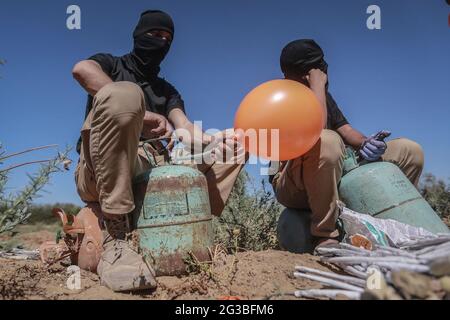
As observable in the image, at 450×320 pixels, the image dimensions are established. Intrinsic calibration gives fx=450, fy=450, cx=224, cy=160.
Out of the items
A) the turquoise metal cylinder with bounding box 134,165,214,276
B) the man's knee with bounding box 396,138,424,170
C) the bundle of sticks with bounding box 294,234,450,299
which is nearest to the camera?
the bundle of sticks with bounding box 294,234,450,299

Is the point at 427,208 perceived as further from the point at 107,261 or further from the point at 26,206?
the point at 26,206

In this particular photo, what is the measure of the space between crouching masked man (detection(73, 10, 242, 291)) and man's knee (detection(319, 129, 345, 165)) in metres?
0.61

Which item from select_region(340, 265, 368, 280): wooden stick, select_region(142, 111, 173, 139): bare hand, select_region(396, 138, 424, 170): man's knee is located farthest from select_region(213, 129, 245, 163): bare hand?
select_region(396, 138, 424, 170): man's knee

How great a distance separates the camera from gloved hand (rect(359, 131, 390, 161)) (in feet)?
11.1

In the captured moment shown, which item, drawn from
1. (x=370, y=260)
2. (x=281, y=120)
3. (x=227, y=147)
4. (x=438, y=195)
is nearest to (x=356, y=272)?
(x=370, y=260)

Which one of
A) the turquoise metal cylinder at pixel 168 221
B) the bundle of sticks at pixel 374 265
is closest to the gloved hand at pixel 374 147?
the bundle of sticks at pixel 374 265

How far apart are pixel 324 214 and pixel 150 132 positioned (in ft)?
4.33

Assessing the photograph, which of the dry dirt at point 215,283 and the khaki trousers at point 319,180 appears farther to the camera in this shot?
A: the khaki trousers at point 319,180

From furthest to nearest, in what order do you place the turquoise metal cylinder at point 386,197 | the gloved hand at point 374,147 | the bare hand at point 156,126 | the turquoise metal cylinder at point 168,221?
the gloved hand at point 374,147, the turquoise metal cylinder at point 386,197, the bare hand at point 156,126, the turquoise metal cylinder at point 168,221

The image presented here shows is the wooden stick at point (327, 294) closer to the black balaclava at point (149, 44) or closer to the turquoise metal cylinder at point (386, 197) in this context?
the turquoise metal cylinder at point (386, 197)

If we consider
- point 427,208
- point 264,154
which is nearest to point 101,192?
point 264,154

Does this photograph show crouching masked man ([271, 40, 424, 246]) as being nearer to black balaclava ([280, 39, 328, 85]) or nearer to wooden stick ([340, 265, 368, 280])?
black balaclava ([280, 39, 328, 85])

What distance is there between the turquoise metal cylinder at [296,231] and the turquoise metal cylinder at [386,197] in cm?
35

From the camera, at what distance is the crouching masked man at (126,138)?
8.12 feet
